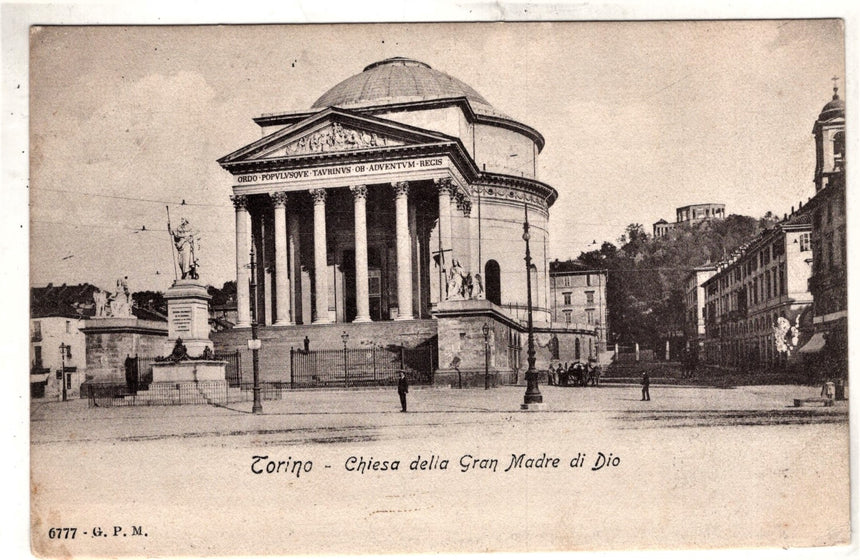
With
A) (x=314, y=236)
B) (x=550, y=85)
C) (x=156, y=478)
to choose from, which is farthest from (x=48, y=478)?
(x=314, y=236)

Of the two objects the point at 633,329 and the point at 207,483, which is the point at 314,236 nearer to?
the point at 633,329

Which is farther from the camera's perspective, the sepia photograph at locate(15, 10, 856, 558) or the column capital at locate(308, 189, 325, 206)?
the column capital at locate(308, 189, 325, 206)

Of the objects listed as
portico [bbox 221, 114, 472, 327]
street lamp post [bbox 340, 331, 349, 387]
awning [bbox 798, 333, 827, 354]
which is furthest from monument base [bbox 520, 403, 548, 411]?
portico [bbox 221, 114, 472, 327]

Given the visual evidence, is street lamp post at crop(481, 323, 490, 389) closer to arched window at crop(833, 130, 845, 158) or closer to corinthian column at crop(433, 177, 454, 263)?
corinthian column at crop(433, 177, 454, 263)

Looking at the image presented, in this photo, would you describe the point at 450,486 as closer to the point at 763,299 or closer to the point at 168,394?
the point at 168,394

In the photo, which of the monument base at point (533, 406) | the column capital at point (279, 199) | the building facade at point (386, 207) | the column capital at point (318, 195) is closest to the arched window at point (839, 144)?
the monument base at point (533, 406)

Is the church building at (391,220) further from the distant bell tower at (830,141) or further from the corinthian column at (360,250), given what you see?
the distant bell tower at (830,141)
